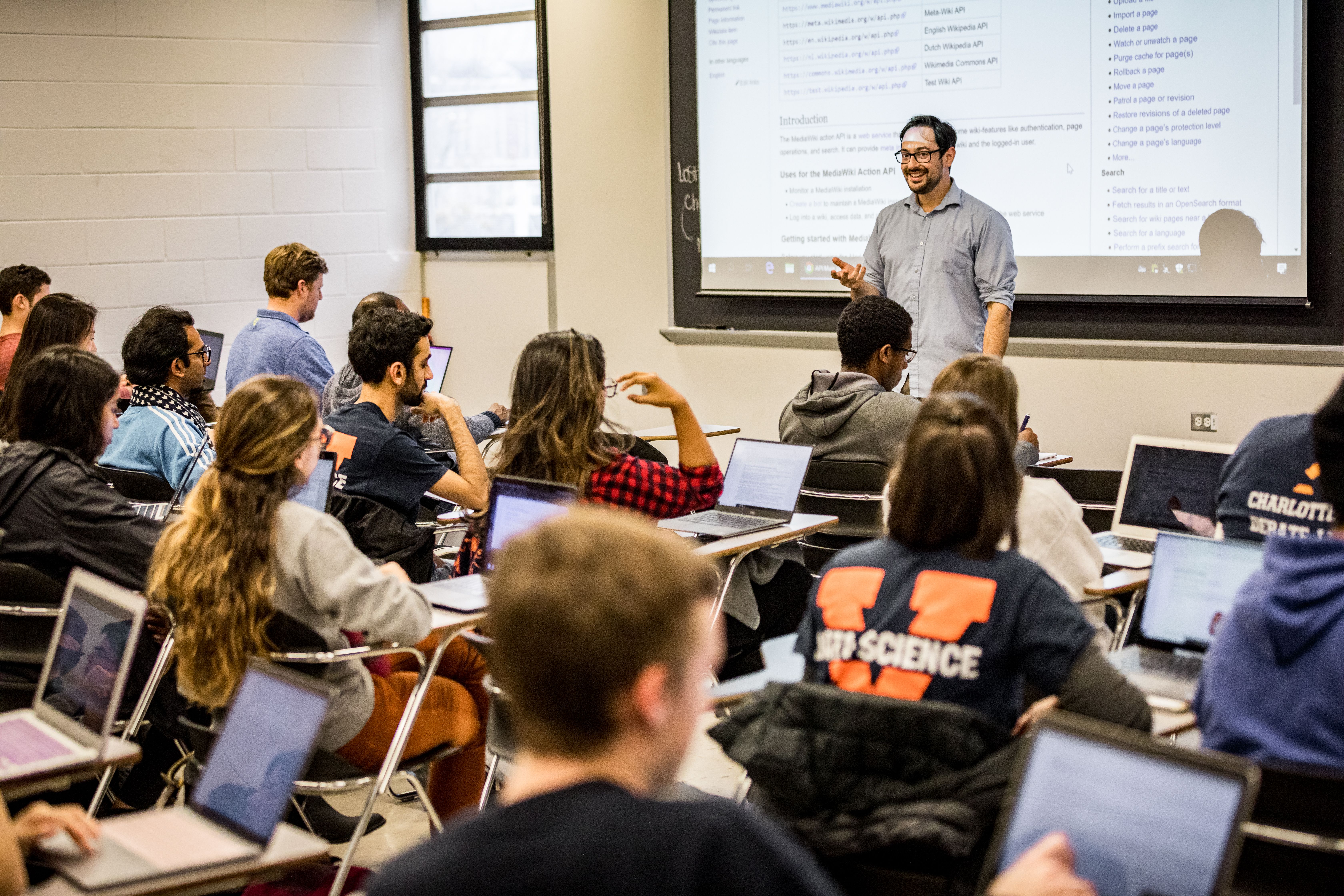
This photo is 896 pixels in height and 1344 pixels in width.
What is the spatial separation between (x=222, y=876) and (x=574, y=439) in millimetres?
1581

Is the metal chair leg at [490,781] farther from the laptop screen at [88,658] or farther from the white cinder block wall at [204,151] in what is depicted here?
the white cinder block wall at [204,151]

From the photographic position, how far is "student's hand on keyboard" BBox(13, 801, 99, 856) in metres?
1.62

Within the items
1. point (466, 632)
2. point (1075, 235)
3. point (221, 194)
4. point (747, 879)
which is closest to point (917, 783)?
point (747, 879)

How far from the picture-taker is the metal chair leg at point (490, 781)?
2805 mm

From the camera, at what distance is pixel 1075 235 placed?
5152mm

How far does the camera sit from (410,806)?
347cm

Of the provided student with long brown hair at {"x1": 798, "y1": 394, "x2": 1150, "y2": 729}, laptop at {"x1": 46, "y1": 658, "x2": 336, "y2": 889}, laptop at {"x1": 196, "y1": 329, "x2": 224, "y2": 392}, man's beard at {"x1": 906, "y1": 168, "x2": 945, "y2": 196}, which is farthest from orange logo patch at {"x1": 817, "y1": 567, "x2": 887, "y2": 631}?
laptop at {"x1": 196, "y1": 329, "x2": 224, "y2": 392}

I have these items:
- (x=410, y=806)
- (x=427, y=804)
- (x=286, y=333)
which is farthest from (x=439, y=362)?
(x=427, y=804)

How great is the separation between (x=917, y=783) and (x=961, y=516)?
388 millimetres

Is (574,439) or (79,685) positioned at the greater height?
(574,439)

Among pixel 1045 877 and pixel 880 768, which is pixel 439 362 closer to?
pixel 880 768

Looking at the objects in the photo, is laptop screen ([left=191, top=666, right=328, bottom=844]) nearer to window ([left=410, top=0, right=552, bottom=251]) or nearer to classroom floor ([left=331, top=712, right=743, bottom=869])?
classroom floor ([left=331, top=712, right=743, bottom=869])

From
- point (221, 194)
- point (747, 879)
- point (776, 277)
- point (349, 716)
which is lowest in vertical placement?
point (349, 716)

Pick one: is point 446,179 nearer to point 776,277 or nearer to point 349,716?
point 776,277
